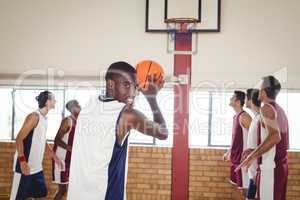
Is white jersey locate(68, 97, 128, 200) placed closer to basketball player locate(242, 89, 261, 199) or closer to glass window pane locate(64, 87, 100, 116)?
basketball player locate(242, 89, 261, 199)

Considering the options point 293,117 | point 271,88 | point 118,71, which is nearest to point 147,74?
point 118,71

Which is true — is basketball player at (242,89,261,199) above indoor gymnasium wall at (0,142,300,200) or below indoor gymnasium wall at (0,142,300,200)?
above

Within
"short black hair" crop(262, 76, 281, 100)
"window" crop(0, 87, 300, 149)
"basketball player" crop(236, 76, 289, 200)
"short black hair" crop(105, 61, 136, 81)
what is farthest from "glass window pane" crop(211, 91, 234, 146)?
"short black hair" crop(105, 61, 136, 81)

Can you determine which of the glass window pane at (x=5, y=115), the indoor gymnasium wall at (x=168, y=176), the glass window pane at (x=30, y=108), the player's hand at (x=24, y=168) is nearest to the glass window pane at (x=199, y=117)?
the indoor gymnasium wall at (x=168, y=176)

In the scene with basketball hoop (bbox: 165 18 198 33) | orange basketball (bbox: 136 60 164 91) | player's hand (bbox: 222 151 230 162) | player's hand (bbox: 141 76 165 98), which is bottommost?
player's hand (bbox: 222 151 230 162)

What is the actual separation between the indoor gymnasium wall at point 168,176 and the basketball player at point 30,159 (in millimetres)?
1015

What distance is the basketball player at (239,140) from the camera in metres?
4.18

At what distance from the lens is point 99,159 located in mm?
2025

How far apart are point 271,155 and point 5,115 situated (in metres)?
3.51

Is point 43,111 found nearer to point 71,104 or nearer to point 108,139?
point 71,104

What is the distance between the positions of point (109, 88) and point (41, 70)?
3.05 metres

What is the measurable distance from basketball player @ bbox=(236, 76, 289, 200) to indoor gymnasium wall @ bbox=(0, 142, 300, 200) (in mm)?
1400

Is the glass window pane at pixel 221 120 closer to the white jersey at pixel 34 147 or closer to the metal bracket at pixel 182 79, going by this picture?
the metal bracket at pixel 182 79

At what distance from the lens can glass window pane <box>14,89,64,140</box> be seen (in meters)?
5.02
